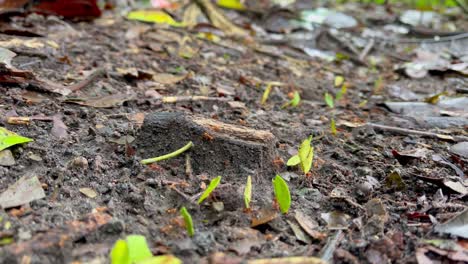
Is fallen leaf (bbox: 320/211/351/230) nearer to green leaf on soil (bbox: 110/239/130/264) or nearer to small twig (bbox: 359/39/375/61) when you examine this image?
green leaf on soil (bbox: 110/239/130/264)

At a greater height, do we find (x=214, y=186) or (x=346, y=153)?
(x=214, y=186)

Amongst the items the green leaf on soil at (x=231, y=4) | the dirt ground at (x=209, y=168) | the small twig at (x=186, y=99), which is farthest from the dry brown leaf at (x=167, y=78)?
the green leaf on soil at (x=231, y=4)

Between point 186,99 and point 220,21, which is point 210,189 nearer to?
point 186,99

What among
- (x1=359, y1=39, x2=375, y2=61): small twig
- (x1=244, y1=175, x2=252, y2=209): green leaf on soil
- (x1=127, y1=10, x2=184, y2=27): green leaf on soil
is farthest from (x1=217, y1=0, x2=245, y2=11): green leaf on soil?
(x1=244, y1=175, x2=252, y2=209): green leaf on soil

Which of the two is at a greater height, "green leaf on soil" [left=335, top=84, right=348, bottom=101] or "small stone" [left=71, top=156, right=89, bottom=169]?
"small stone" [left=71, top=156, right=89, bottom=169]

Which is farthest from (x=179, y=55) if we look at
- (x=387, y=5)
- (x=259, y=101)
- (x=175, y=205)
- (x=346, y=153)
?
(x=387, y=5)

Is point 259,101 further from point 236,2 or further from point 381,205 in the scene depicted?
point 236,2
